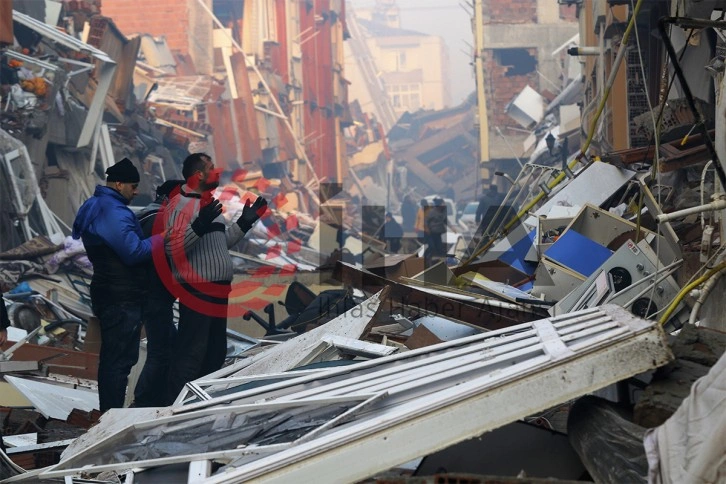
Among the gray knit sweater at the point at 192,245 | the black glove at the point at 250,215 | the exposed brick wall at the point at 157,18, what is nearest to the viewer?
the gray knit sweater at the point at 192,245

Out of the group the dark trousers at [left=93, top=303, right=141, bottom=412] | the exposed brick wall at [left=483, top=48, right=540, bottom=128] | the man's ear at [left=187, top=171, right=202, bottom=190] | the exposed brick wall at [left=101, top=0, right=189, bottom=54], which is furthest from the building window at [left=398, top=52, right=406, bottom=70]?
the dark trousers at [left=93, top=303, right=141, bottom=412]

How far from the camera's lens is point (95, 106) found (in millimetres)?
17781

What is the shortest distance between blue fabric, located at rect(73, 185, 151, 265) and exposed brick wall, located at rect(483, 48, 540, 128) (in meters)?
33.9

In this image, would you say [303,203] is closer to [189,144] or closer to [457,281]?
[189,144]

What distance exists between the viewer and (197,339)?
6.83m

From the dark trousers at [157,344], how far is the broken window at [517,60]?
→ 36.7 m

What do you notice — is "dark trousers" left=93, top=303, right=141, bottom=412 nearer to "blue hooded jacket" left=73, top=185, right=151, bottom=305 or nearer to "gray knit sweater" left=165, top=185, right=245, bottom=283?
"blue hooded jacket" left=73, top=185, right=151, bottom=305

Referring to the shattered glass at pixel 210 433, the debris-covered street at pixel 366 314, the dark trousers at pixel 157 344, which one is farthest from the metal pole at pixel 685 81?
the dark trousers at pixel 157 344

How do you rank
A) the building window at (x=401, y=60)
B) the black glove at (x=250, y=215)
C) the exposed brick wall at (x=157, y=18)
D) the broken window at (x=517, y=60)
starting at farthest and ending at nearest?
the building window at (x=401, y=60)
the broken window at (x=517, y=60)
the exposed brick wall at (x=157, y=18)
the black glove at (x=250, y=215)

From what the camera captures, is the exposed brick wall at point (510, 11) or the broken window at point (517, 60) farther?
the broken window at point (517, 60)

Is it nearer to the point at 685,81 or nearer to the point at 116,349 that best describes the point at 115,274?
the point at 116,349

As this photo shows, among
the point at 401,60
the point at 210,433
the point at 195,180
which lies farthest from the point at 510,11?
the point at 401,60

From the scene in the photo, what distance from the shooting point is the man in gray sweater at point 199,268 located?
680cm

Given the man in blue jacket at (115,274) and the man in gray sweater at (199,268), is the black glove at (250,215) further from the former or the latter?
the man in blue jacket at (115,274)
